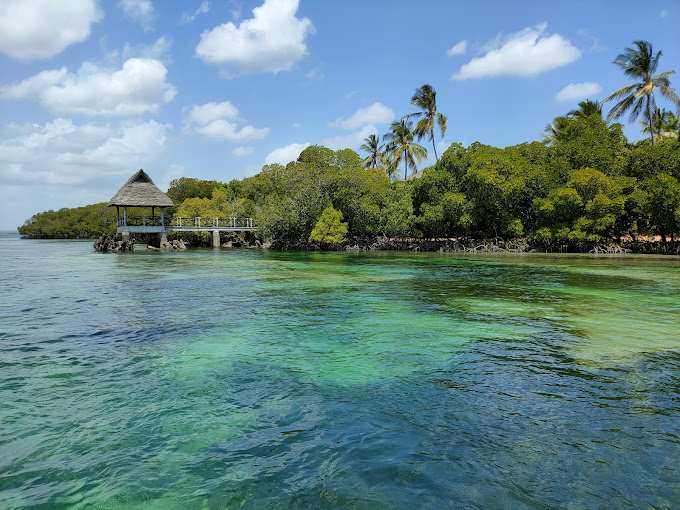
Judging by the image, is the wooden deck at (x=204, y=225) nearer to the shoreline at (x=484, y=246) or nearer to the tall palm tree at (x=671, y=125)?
the shoreline at (x=484, y=246)

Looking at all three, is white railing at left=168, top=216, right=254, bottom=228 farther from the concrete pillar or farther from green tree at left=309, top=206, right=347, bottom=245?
green tree at left=309, top=206, right=347, bottom=245

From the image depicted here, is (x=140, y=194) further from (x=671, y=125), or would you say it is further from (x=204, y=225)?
(x=671, y=125)

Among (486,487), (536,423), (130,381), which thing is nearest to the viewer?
(486,487)

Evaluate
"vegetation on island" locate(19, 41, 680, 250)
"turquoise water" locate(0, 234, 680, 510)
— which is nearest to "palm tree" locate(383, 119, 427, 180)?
"vegetation on island" locate(19, 41, 680, 250)

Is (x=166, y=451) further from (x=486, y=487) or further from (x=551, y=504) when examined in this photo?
(x=551, y=504)

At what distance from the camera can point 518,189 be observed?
1283 inches

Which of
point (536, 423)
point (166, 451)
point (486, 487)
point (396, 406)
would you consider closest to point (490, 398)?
point (536, 423)

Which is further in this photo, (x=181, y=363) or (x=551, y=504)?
(x=181, y=363)

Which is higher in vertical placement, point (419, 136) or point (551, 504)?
point (419, 136)

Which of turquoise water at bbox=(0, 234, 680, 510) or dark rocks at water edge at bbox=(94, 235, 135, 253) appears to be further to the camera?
dark rocks at water edge at bbox=(94, 235, 135, 253)

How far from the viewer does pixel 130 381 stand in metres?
5.37

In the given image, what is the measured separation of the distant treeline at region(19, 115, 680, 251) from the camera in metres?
29.2

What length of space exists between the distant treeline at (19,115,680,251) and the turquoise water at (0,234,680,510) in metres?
22.4

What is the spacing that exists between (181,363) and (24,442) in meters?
2.35
